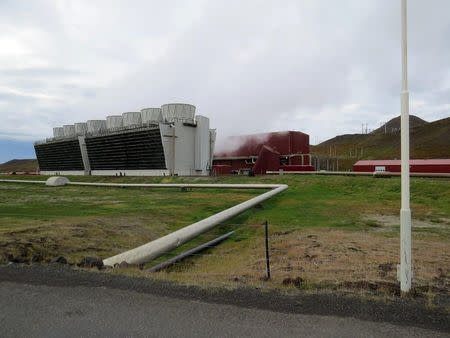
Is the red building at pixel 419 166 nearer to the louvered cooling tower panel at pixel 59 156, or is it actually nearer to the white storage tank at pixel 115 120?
the white storage tank at pixel 115 120

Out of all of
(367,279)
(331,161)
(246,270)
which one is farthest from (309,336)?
(331,161)

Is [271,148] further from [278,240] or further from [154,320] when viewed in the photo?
Answer: [154,320]

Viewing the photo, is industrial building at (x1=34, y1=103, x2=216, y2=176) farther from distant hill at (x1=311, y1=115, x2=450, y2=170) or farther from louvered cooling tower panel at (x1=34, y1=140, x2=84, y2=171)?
distant hill at (x1=311, y1=115, x2=450, y2=170)

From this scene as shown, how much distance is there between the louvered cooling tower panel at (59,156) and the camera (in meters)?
101

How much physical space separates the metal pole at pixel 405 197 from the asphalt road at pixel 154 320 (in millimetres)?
1593

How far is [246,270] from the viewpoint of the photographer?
320 inches

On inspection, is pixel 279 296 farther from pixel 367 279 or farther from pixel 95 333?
pixel 95 333

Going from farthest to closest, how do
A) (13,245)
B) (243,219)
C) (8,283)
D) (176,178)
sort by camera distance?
1. (176,178)
2. (243,219)
3. (13,245)
4. (8,283)

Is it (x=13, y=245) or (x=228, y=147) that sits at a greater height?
(x=228, y=147)

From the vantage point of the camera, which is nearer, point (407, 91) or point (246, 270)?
point (407, 91)

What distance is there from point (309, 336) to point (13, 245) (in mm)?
8942

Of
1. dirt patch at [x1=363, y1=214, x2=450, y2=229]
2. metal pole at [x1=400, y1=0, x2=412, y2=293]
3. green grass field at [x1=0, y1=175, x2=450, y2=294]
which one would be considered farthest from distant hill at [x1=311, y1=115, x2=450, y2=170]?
metal pole at [x1=400, y1=0, x2=412, y2=293]

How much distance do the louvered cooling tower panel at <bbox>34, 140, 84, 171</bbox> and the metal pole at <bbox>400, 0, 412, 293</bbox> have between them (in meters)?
106

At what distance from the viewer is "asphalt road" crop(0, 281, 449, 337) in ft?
13.8
